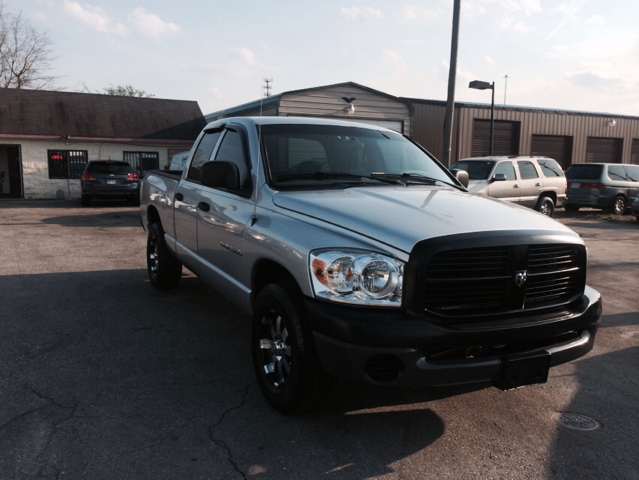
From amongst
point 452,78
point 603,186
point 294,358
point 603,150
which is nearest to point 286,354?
point 294,358

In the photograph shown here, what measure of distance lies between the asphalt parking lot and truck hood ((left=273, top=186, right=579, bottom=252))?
926mm

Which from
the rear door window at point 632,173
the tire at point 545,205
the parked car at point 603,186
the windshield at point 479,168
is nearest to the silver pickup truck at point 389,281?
the windshield at point 479,168

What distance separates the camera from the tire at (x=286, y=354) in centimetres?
319

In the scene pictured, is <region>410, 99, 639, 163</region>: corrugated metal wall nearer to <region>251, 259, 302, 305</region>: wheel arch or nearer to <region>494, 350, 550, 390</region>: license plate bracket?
<region>251, 259, 302, 305</region>: wheel arch

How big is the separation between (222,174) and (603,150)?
30.0m

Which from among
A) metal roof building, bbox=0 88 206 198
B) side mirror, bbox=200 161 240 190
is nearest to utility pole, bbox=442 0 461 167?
side mirror, bbox=200 161 240 190

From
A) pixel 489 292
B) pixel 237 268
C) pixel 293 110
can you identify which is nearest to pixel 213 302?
pixel 237 268

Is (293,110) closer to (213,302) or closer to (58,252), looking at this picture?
(58,252)

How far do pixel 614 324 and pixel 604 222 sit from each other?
1214 centimetres

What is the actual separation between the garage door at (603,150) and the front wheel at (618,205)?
11.3m

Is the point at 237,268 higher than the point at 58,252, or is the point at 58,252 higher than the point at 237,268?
the point at 237,268

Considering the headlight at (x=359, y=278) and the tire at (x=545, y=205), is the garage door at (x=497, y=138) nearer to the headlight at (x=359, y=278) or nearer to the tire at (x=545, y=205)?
the tire at (x=545, y=205)

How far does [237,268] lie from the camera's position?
162 inches

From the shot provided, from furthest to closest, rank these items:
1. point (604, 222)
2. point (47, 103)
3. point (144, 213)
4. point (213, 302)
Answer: point (47, 103)
point (604, 222)
point (144, 213)
point (213, 302)
